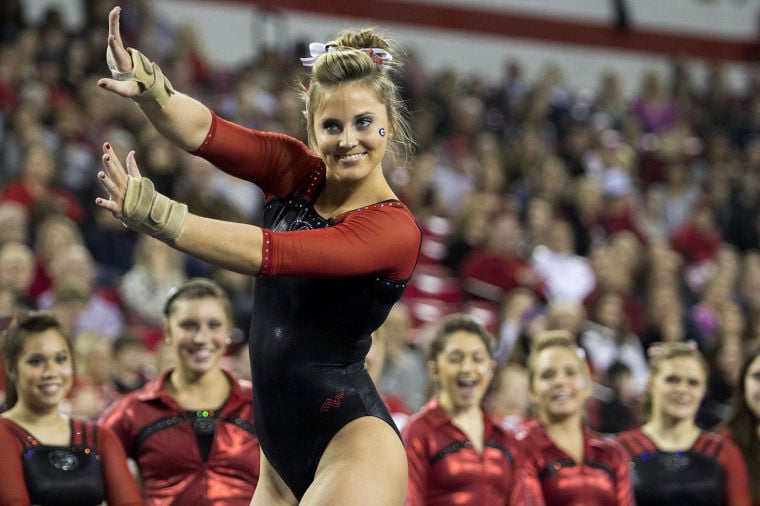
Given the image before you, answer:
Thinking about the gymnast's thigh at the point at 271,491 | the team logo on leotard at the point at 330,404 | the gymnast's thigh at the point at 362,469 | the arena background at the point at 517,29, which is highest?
the arena background at the point at 517,29

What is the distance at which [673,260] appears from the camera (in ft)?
33.7

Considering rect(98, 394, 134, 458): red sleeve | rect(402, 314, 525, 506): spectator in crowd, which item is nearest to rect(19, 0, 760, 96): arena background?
rect(402, 314, 525, 506): spectator in crowd

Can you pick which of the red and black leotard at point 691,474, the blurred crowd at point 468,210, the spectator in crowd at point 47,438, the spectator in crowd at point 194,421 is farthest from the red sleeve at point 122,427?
the red and black leotard at point 691,474

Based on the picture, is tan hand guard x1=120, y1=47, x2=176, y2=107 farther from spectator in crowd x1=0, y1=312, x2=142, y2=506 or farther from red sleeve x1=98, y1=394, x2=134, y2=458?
red sleeve x1=98, y1=394, x2=134, y2=458

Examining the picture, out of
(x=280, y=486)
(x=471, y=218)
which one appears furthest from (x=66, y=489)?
(x=471, y=218)

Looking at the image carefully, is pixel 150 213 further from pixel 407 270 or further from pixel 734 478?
pixel 734 478

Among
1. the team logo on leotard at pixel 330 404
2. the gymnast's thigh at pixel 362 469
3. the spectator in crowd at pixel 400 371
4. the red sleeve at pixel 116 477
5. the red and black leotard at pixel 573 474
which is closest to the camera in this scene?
the gymnast's thigh at pixel 362 469

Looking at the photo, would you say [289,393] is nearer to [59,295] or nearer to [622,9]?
[59,295]

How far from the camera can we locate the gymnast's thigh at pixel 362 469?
2961 millimetres

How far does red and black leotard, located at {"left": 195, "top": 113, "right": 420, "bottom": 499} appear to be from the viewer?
3.03m

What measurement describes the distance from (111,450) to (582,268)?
6094 mm

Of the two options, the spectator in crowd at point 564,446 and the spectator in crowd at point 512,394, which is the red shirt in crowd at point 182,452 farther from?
the spectator in crowd at point 512,394

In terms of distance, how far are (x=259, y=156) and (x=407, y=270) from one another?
20.2 inches

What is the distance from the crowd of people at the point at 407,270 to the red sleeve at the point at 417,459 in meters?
0.01
